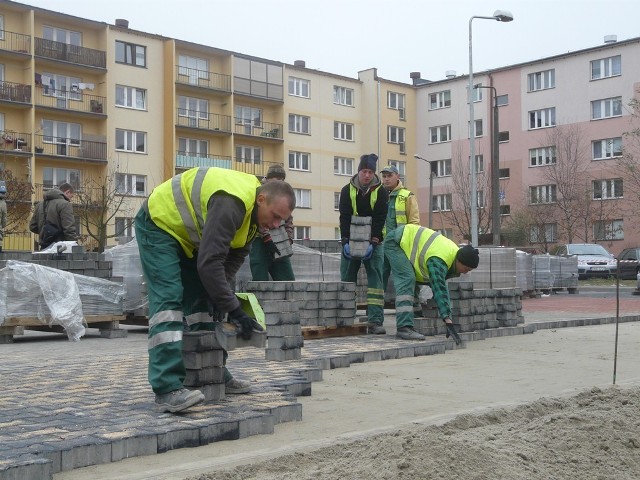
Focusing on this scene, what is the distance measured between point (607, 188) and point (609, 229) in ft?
9.18

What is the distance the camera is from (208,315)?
5.91 m

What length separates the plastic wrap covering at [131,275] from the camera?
12594 mm

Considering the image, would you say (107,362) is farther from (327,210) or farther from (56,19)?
(327,210)

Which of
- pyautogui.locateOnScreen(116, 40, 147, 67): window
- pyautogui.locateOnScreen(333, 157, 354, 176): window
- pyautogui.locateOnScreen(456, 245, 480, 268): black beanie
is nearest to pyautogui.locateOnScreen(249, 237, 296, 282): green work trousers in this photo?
pyautogui.locateOnScreen(456, 245, 480, 268): black beanie

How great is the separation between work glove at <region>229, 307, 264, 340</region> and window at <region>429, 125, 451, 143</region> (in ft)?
194

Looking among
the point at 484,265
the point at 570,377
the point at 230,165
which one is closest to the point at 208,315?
the point at 570,377

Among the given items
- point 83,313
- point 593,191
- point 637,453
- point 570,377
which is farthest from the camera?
point 593,191

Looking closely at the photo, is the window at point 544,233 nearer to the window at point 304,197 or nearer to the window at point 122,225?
the window at point 304,197

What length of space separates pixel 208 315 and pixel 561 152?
52.0 metres

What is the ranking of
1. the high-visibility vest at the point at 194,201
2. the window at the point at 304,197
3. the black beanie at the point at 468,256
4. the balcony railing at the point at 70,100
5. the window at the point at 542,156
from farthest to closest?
the window at the point at 304,197
the window at the point at 542,156
the balcony railing at the point at 70,100
the black beanie at the point at 468,256
the high-visibility vest at the point at 194,201

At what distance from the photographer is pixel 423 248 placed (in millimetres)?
10008

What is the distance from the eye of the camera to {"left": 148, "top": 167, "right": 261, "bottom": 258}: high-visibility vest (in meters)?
5.21

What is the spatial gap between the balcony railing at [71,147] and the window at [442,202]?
26.2m

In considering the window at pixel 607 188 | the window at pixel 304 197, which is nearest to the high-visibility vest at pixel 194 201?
the window at pixel 607 188
